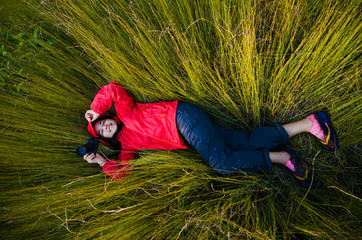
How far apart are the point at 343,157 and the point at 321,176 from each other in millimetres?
187

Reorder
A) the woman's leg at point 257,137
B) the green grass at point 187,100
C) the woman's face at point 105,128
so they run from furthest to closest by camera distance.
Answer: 1. the woman's face at point 105,128
2. the woman's leg at point 257,137
3. the green grass at point 187,100

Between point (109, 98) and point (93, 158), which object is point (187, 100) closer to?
point (109, 98)

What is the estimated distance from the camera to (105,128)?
1.42 metres

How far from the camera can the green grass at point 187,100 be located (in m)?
1.14

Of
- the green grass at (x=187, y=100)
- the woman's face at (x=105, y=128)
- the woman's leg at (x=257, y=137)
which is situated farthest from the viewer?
the woman's face at (x=105, y=128)

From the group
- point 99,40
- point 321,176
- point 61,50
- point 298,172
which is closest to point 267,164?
point 298,172

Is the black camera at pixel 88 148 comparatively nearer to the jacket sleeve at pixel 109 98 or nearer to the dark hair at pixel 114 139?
the dark hair at pixel 114 139

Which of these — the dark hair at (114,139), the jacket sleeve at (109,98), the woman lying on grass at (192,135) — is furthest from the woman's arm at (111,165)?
the jacket sleeve at (109,98)

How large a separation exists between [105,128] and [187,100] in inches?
25.9

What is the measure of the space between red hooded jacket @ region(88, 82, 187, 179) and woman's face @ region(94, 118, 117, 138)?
5 cm

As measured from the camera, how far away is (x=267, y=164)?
1.20 metres

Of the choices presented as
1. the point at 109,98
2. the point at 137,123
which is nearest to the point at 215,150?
the point at 137,123

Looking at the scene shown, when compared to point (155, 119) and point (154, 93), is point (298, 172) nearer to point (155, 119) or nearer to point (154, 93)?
point (155, 119)

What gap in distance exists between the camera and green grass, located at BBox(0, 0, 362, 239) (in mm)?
1137
